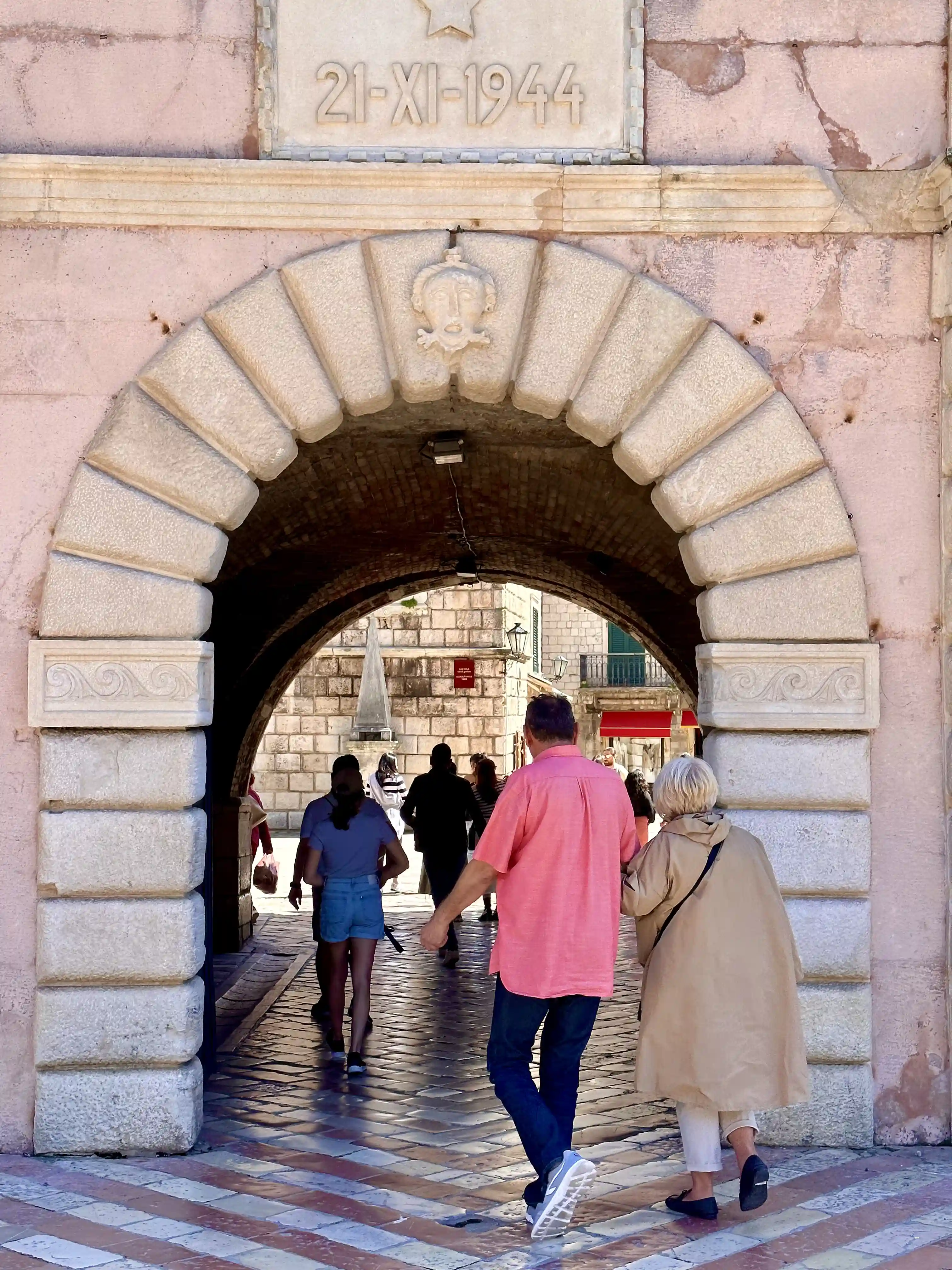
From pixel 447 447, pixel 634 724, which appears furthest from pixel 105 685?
pixel 634 724

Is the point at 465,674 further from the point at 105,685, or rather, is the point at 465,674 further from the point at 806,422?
the point at 105,685

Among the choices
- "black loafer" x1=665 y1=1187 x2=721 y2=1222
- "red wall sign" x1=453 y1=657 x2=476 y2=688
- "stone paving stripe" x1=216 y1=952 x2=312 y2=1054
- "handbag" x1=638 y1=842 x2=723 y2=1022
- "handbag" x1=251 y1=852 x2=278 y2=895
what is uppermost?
"red wall sign" x1=453 y1=657 x2=476 y2=688

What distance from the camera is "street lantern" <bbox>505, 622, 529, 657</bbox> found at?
26094mm

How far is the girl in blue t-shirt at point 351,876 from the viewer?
7.88 metres

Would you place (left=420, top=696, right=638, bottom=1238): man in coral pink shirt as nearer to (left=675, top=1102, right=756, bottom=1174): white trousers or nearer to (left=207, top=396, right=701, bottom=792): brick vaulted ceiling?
(left=675, top=1102, right=756, bottom=1174): white trousers

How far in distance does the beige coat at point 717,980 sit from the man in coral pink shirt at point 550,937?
0.16 m

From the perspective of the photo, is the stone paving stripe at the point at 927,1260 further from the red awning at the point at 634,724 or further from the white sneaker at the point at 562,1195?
the red awning at the point at 634,724

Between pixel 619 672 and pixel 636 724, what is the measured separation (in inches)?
55.3

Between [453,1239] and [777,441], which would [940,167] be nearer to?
[777,441]

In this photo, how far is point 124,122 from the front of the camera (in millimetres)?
6391

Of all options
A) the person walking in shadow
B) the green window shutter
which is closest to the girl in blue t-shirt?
the person walking in shadow

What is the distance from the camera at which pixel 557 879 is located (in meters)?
4.99

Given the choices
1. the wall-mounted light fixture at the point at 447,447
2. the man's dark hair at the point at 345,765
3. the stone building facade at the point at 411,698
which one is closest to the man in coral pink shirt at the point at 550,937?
the man's dark hair at the point at 345,765

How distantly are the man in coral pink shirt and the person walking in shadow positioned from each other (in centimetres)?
653
